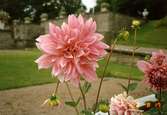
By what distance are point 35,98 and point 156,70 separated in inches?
268

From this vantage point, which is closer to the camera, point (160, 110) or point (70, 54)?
point (70, 54)

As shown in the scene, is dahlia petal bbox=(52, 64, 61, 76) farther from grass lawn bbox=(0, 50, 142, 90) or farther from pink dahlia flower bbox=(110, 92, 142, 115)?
grass lawn bbox=(0, 50, 142, 90)

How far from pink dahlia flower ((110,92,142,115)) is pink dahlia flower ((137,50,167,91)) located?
0.28 m

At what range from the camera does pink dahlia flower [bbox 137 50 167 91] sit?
1.75 metres

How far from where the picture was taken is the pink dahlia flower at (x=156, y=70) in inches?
69.1

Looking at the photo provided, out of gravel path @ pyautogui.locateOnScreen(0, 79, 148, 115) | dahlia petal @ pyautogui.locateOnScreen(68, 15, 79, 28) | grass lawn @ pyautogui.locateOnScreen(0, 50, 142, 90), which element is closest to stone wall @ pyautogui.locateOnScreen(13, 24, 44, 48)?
grass lawn @ pyautogui.locateOnScreen(0, 50, 142, 90)

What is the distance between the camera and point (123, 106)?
1472mm

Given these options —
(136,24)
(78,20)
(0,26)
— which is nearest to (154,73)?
(136,24)

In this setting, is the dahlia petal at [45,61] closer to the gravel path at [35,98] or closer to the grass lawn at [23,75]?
the gravel path at [35,98]

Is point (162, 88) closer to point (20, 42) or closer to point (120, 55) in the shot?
point (120, 55)

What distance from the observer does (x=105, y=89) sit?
378 inches

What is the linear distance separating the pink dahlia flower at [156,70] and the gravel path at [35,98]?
4625 millimetres

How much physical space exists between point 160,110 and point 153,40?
72.0ft

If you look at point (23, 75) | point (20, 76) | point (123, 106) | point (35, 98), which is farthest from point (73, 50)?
point (23, 75)
